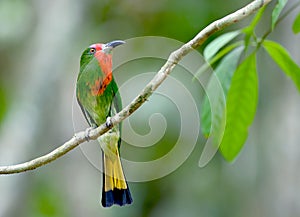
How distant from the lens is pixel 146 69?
1.99 meters

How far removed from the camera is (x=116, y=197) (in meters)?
0.56

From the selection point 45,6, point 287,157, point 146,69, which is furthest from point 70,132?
point 287,157

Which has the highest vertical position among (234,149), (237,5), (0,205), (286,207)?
(237,5)

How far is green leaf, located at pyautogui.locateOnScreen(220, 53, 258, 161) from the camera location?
0.83 meters

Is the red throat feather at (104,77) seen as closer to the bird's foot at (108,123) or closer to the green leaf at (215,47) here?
the bird's foot at (108,123)

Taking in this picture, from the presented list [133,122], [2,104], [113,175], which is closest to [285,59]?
[113,175]

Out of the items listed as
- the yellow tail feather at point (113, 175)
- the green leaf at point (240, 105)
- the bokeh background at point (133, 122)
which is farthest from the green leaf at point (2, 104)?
the yellow tail feather at point (113, 175)

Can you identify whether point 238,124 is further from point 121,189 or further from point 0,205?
point 0,205

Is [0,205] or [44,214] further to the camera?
[44,214]

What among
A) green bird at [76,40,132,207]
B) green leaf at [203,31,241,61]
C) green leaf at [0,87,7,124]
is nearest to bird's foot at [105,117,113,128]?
green bird at [76,40,132,207]

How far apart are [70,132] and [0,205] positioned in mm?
344

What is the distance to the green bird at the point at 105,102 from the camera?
50 centimetres

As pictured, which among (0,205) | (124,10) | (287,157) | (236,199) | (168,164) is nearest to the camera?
(0,205)

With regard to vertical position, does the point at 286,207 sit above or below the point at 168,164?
below
